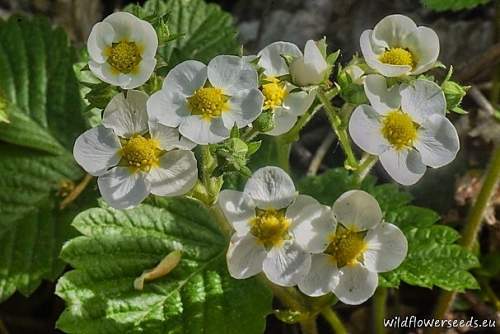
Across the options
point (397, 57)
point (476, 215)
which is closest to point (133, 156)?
point (397, 57)

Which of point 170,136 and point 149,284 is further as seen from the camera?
point 149,284

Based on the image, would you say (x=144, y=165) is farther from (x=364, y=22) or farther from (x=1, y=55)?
(x=364, y=22)

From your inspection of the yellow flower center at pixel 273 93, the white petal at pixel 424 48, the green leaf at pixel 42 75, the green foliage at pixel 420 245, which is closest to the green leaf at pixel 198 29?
the green leaf at pixel 42 75

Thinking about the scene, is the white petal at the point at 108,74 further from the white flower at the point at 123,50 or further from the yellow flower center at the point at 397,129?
the yellow flower center at the point at 397,129

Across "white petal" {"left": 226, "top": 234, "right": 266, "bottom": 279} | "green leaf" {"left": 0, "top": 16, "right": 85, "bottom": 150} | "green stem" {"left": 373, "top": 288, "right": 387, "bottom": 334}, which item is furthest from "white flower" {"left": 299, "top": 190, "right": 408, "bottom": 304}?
"green leaf" {"left": 0, "top": 16, "right": 85, "bottom": 150}

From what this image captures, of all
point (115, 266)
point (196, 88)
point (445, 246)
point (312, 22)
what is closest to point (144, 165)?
point (196, 88)

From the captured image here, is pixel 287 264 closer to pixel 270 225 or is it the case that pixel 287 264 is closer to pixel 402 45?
pixel 270 225

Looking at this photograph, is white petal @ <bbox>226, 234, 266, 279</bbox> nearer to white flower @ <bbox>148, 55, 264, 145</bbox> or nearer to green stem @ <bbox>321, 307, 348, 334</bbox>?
white flower @ <bbox>148, 55, 264, 145</bbox>
